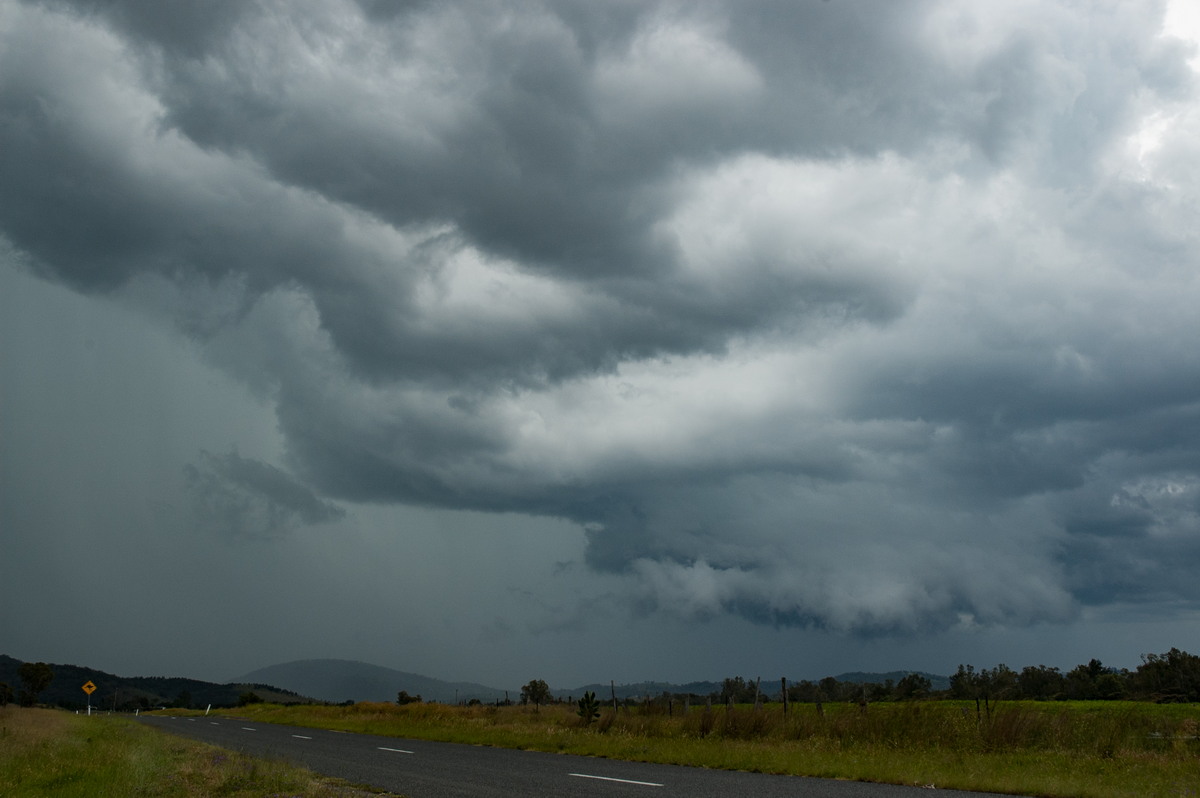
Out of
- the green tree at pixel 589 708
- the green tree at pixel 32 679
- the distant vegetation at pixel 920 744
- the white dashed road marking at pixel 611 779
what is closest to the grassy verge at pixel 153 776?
the white dashed road marking at pixel 611 779

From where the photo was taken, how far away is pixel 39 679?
543ft

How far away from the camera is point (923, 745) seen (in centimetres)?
Answer: 2480

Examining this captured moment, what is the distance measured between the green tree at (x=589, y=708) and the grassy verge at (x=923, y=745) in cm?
151

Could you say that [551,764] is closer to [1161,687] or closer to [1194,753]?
[1194,753]

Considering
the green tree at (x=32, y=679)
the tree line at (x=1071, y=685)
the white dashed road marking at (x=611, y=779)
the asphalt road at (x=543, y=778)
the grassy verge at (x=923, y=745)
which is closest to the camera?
the asphalt road at (x=543, y=778)

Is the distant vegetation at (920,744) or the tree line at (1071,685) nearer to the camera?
the distant vegetation at (920,744)

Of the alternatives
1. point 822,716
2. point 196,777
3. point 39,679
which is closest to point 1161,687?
point 822,716

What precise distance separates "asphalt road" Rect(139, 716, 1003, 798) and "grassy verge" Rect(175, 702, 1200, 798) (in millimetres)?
1921

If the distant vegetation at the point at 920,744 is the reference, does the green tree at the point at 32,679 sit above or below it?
below

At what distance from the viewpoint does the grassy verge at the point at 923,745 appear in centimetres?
1788

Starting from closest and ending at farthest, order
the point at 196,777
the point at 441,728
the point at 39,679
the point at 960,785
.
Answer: the point at 960,785
the point at 196,777
the point at 441,728
the point at 39,679

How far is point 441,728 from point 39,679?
167570 mm

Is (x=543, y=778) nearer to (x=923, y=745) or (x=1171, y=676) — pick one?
(x=923, y=745)

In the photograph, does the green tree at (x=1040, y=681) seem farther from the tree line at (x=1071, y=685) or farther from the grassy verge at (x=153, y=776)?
the grassy verge at (x=153, y=776)
